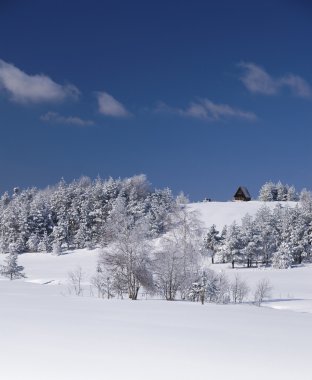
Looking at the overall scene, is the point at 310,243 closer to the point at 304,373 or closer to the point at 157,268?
the point at 157,268

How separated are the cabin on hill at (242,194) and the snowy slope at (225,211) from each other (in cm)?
1974

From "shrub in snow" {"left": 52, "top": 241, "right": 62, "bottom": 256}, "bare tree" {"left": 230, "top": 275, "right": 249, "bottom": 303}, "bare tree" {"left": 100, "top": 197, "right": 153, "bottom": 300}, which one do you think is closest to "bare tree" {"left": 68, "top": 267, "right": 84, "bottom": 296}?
"bare tree" {"left": 100, "top": 197, "right": 153, "bottom": 300}

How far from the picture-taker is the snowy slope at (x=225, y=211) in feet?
353

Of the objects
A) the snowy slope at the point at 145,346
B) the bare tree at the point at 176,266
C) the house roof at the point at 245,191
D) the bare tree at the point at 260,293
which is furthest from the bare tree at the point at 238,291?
the house roof at the point at 245,191

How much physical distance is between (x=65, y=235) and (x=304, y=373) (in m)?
89.2

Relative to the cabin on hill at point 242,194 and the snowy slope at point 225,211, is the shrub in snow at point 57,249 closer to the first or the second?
the snowy slope at point 225,211

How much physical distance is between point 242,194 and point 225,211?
30.0m

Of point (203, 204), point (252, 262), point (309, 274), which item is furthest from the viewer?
point (203, 204)

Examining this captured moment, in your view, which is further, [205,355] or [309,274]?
[309,274]

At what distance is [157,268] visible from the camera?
109ft

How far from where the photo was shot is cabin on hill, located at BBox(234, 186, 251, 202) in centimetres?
14438

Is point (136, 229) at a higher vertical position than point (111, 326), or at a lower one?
higher

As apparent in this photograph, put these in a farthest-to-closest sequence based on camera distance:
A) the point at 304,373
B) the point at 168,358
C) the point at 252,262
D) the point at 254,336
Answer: the point at 252,262
the point at 254,336
the point at 168,358
the point at 304,373

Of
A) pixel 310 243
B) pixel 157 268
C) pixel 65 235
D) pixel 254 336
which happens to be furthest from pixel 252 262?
pixel 254 336
